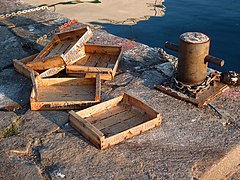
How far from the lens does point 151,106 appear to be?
4.56 metres

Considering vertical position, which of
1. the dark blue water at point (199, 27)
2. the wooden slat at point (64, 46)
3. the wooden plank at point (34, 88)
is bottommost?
the dark blue water at point (199, 27)

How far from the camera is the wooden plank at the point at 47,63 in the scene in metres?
5.08

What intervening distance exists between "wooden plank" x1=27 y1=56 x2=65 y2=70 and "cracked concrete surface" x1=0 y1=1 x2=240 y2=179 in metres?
0.26

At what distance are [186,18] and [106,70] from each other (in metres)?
6.70

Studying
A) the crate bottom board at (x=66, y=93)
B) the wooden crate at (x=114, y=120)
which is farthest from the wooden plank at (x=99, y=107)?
the crate bottom board at (x=66, y=93)

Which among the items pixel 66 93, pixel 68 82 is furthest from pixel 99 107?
pixel 68 82

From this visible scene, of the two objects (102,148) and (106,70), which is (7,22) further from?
(102,148)

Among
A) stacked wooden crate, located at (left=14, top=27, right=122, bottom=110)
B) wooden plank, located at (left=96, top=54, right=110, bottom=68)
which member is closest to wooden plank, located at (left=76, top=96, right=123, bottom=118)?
stacked wooden crate, located at (left=14, top=27, right=122, bottom=110)

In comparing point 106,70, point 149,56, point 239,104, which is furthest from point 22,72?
point 239,104

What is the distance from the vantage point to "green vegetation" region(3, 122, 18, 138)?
162 inches

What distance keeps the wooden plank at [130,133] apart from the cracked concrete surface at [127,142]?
5 centimetres

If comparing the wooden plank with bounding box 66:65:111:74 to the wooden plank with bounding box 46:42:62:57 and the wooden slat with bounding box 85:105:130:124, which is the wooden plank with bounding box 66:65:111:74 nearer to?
the wooden plank with bounding box 46:42:62:57

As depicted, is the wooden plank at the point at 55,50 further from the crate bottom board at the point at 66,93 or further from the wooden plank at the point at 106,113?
the wooden plank at the point at 106,113

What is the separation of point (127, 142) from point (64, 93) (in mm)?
1316
